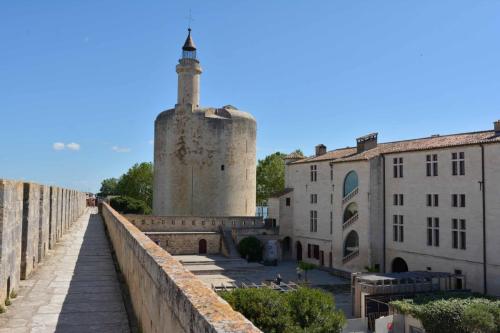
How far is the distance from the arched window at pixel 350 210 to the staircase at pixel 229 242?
11.2 meters

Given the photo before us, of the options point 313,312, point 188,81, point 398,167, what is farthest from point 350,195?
point 188,81

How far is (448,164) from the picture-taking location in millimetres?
27859

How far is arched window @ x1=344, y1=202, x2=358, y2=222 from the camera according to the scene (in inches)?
1366

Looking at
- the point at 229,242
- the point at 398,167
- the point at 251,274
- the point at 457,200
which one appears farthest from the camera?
the point at 229,242

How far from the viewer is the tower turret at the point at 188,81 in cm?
5175

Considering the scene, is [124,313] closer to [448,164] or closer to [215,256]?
[448,164]

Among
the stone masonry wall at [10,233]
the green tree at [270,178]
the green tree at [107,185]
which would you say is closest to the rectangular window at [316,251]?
the green tree at [270,178]

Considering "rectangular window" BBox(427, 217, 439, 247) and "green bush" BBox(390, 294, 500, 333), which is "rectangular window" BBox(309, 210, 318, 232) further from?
"green bush" BBox(390, 294, 500, 333)

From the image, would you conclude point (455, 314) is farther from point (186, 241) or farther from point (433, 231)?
point (186, 241)

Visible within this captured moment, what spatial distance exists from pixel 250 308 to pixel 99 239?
9729mm

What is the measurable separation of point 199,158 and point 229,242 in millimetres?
11012

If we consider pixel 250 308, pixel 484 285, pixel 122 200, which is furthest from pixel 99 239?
pixel 122 200

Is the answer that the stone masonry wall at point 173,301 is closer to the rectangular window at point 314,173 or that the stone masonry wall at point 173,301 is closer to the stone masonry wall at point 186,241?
the rectangular window at point 314,173

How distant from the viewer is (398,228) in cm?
3138
